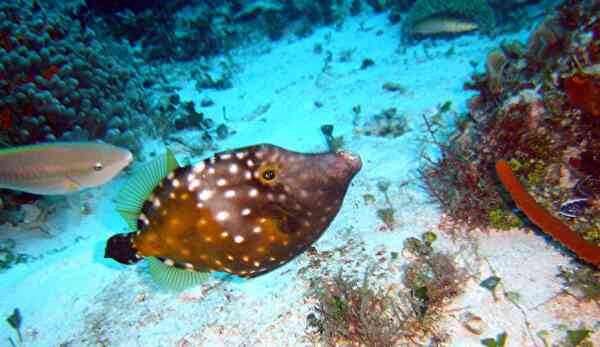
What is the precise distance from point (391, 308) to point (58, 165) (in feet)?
12.4

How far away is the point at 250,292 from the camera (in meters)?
3.93

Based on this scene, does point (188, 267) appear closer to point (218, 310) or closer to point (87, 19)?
point (218, 310)

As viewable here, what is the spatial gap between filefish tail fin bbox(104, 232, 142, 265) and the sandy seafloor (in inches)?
56.0

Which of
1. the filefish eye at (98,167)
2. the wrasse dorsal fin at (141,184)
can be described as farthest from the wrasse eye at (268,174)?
the filefish eye at (98,167)

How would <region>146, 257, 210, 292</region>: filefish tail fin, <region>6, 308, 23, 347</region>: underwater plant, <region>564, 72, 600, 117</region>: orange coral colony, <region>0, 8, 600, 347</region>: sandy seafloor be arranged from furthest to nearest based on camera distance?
<region>6, 308, 23, 347</region>: underwater plant → <region>564, 72, 600, 117</region>: orange coral colony → <region>0, 8, 600, 347</region>: sandy seafloor → <region>146, 257, 210, 292</region>: filefish tail fin

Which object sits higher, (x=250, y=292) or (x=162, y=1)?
(x=162, y=1)

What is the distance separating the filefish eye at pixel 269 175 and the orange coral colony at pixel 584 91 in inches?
123

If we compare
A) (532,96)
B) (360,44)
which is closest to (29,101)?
(532,96)

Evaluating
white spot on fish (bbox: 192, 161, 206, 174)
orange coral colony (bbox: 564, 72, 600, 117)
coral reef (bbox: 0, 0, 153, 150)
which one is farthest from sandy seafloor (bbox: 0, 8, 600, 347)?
white spot on fish (bbox: 192, 161, 206, 174)

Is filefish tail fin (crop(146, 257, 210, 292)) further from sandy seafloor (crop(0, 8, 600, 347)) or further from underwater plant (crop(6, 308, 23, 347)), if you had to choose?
underwater plant (crop(6, 308, 23, 347))

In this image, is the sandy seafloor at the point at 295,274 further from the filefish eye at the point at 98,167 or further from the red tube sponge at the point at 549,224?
the filefish eye at the point at 98,167

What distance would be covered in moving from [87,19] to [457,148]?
1385 centimetres

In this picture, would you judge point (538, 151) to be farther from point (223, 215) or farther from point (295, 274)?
point (223, 215)

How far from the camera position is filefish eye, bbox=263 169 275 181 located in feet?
7.77
